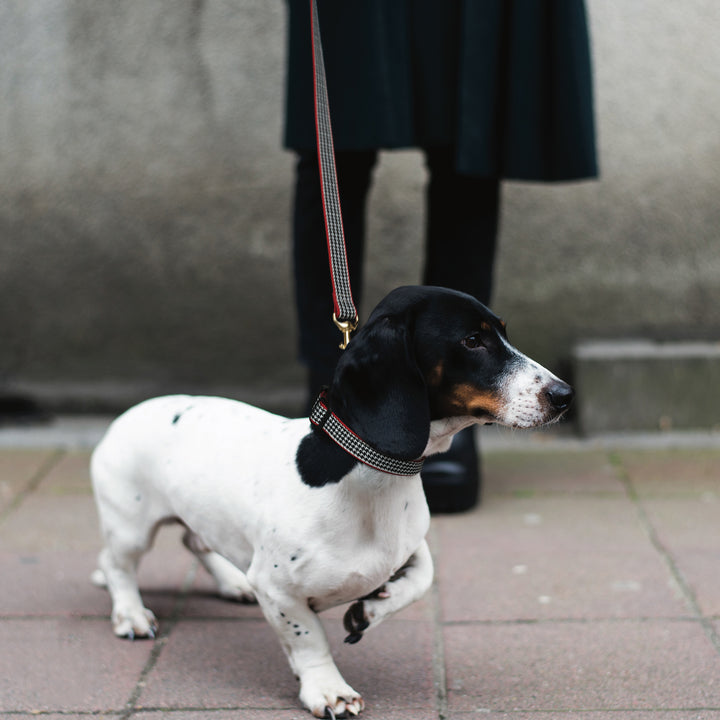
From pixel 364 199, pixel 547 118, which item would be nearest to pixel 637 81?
pixel 547 118

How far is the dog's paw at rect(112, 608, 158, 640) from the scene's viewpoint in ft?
8.63

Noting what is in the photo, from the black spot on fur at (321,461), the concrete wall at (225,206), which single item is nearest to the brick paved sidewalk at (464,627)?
the black spot on fur at (321,461)

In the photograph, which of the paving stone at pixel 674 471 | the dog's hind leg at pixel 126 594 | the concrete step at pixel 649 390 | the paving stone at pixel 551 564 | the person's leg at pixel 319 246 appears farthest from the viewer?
the concrete step at pixel 649 390

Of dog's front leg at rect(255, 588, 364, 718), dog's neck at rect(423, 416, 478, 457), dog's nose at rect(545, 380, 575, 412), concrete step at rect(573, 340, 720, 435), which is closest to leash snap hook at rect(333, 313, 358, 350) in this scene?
dog's neck at rect(423, 416, 478, 457)

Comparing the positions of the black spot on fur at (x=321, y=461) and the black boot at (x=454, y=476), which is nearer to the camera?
the black spot on fur at (x=321, y=461)

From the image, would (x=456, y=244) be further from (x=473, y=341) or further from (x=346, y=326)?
(x=473, y=341)

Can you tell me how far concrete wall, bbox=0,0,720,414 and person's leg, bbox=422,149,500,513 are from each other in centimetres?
116

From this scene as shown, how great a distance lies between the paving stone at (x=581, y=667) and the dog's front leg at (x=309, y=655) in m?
0.25

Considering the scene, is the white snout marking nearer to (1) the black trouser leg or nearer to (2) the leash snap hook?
(2) the leash snap hook

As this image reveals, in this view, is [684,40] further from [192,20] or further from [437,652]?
[437,652]

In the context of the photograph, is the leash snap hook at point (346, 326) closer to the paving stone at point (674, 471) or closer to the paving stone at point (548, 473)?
the paving stone at point (548, 473)

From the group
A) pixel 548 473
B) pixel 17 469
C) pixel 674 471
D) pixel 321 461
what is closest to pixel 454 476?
pixel 548 473

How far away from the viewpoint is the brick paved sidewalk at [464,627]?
7.55ft

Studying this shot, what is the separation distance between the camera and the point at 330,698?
220 cm
